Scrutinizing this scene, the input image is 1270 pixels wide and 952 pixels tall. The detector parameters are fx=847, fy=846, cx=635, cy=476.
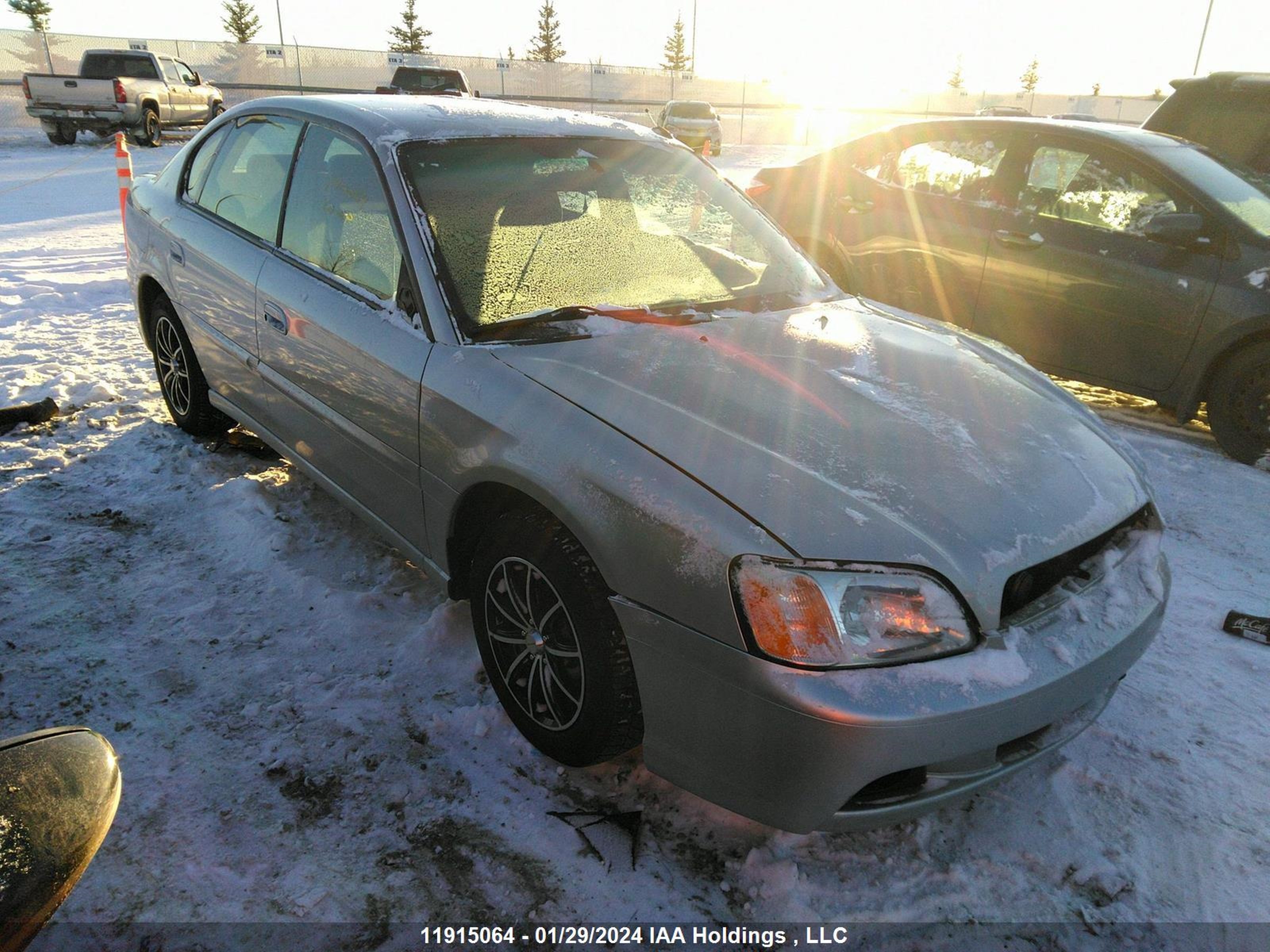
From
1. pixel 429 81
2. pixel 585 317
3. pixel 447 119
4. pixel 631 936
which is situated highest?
pixel 429 81

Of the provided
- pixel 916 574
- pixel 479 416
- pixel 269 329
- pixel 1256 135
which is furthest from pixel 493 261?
pixel 1256 135

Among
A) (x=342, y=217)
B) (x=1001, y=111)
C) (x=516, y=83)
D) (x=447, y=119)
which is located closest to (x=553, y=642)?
(x=342, y=217)

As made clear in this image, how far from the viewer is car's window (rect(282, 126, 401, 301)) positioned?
8.93 ft

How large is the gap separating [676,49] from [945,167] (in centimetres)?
7676

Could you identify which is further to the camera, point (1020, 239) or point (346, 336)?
point (1020, 239)

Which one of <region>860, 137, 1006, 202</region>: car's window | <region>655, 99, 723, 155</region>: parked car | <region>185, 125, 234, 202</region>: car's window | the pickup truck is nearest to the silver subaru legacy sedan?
<region>185, 125, 234, 202</region>: car's window

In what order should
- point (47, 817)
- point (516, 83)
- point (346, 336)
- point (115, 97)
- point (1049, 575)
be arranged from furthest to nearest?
1. point (516, 83)
2. point (115, 97)
3. point (346, 336)
4. point (1049, 575)
5. point (47, 817)

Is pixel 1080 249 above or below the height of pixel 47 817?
above

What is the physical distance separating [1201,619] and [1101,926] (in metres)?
1.63

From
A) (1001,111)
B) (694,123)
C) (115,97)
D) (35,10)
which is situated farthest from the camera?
(35,10)

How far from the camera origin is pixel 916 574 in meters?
1.83

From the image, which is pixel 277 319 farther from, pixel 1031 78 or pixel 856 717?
pixel 1031 78

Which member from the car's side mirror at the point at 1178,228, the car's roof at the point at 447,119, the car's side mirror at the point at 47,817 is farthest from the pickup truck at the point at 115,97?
the car's side mirror at the point at 47,817

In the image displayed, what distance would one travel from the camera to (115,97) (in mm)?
17953
